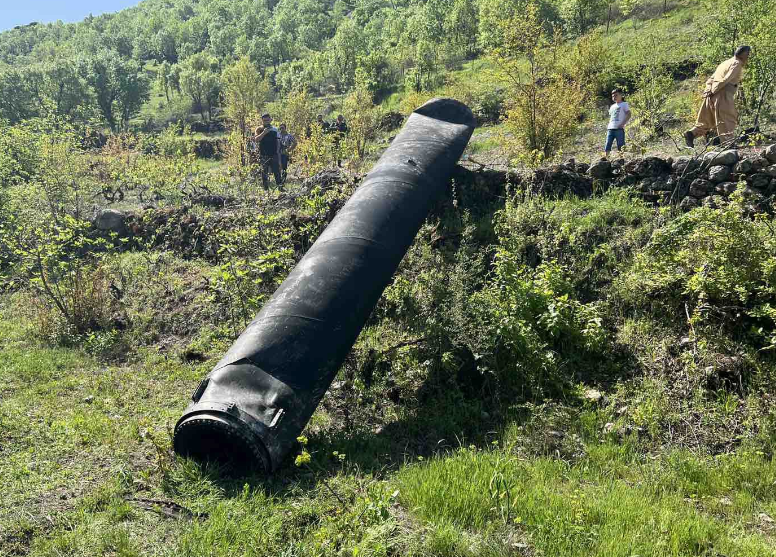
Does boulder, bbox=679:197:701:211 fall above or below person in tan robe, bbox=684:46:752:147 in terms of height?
below

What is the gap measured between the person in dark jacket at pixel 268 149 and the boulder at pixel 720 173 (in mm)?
7972

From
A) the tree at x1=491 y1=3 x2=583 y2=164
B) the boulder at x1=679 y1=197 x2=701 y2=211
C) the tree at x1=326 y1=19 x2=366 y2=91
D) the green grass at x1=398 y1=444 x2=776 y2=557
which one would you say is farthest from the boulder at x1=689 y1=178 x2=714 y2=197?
the tree at x1=326 y1=19 x2=366 y2=91

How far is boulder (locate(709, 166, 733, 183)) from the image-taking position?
576 centimetres

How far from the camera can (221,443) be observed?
3811 millimetres

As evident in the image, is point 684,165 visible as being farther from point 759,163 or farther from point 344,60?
point 344,60

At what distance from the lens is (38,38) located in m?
103

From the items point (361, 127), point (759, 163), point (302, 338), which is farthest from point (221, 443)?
point (361, 127)

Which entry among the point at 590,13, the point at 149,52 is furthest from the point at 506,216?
the point at 149,52

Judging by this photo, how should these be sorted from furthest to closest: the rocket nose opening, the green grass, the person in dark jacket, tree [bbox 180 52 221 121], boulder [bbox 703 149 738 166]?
tree [bbox 180 52 221 121] < the person in dark jacket < boulder [bbox 703 149 738 166] < the rocket nose opening < the green grass

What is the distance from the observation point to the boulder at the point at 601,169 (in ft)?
22.3

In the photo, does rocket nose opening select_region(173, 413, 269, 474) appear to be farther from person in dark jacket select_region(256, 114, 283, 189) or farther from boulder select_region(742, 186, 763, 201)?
person in dark jacket select_region(256, 114, 283, 189)

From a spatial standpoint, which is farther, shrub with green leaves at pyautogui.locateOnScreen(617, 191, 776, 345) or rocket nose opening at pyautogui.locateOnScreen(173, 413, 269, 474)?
shrub with green leaves at pyautogui.locateOnScreen(617, 191, 776, 345)

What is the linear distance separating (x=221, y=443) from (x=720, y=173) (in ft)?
19.4

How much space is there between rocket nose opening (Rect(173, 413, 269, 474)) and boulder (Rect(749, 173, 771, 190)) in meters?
5.80
